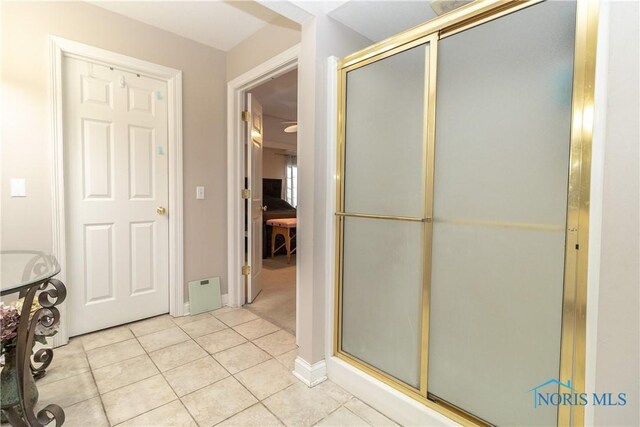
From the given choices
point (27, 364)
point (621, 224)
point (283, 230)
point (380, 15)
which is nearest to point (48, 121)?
point (27, 364)

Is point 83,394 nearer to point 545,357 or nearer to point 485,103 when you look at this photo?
point 545,357

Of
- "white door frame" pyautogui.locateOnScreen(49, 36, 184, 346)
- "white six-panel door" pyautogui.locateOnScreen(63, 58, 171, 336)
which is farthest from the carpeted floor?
"white six-panel door" pyautogui.locateOnScreen(63, 58, 171, 336)

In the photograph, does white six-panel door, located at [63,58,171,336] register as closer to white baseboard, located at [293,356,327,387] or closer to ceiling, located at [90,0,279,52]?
ceiling, located at [90,0,279,52]

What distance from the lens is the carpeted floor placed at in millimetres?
2764

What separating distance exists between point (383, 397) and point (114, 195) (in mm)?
2438

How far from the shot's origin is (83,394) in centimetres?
168

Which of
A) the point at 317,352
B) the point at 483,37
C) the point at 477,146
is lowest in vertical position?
the point at 317,352

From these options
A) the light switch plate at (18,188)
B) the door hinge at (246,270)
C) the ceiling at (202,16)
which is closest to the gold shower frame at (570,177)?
the ceiling at (202,16)

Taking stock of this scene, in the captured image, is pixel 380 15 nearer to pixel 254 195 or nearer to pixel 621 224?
pixel 621 224

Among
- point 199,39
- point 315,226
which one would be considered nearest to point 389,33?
point 315,226

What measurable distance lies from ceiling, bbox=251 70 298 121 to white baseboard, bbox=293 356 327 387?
2.65 metres

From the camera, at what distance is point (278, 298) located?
3312 mm

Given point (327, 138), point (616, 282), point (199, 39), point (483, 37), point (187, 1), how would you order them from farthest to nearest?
point (199, 39) < point (187, 1) < point (327, 138) < point (483, 37) < point (616, 282)

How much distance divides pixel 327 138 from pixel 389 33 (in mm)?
838
